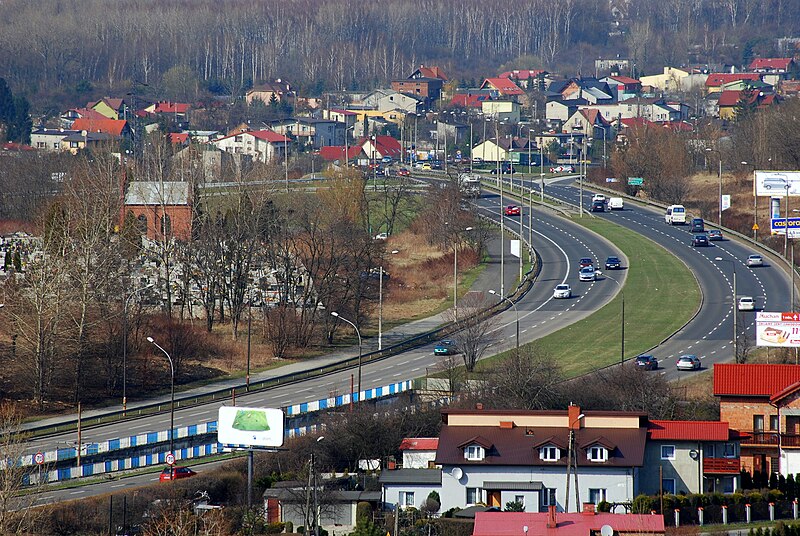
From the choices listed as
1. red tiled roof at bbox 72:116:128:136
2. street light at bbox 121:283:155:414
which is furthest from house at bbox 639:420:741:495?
red tiled roof at bbox 72:116:128:136

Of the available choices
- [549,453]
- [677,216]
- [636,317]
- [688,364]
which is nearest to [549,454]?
[549,453]

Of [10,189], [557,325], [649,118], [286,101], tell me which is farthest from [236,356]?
[286,101]

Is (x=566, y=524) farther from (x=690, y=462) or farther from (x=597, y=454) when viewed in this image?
(x=690, y=462)

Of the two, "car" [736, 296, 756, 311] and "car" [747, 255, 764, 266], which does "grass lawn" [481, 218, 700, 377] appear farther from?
"car" [747, 255, 764, 266]

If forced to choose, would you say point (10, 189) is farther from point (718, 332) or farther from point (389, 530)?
point (389, 530)

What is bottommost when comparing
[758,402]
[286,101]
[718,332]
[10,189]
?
[286,101]

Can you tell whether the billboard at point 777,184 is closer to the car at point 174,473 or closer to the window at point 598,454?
the window at point 598,454
